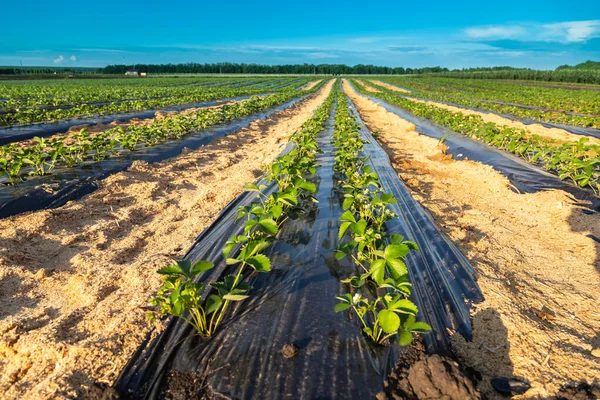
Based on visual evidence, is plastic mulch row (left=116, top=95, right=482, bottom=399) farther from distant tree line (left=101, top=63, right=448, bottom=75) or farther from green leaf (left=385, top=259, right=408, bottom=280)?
distant tree line (left=101, top=63, right=448, bottom=75)

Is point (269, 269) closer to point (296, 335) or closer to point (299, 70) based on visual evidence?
point (296, 335)

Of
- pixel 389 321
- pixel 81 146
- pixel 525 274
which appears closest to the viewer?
pixel 389 321

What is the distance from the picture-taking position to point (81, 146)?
21.3 feet

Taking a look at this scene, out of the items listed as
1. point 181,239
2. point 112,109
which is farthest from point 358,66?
point 181,239

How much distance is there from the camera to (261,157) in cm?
762

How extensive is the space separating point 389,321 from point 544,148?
758cm

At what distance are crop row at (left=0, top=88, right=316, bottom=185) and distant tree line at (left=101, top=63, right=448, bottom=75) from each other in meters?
92.6

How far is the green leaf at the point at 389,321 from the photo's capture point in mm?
1788

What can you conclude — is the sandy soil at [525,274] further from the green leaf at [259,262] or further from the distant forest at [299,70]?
the distant forest at [299,70]

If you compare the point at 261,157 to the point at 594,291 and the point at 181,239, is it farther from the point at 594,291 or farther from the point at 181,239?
the point at 594,291

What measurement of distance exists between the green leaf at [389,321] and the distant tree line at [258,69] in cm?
10176

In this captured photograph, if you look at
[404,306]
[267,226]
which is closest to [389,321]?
[404,306]

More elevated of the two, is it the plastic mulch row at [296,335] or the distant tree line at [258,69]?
the distant tree line at [258,69]

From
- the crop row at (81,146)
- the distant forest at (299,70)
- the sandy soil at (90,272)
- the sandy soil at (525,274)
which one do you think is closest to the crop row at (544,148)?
the sandy soil at (525,274)
